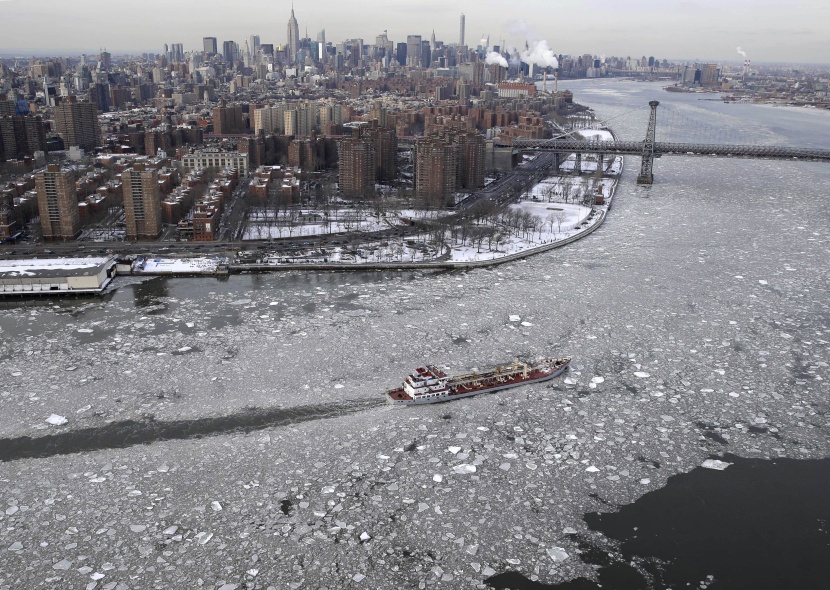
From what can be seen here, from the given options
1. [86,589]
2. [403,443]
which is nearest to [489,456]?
[403,443]

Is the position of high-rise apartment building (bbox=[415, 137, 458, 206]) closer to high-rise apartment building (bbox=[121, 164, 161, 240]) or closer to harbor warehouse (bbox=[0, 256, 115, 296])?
high-rise apartment building (bbox=[121, 164, 161, 240])

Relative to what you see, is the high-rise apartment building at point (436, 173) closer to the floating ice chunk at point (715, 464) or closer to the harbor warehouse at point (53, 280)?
the harbor warehouse at point (53, 280)

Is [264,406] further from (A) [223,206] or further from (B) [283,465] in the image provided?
(A) [223,206]

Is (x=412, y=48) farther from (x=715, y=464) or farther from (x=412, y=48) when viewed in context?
(x=715, y=464)

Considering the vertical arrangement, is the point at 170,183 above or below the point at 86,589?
above

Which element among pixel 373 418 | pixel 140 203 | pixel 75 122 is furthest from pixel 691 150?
pixel 75 122
